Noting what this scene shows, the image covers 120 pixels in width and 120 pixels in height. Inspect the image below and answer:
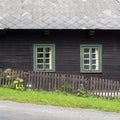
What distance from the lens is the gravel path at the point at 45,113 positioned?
12.9 m

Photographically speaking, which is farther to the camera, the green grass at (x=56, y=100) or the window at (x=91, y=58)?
the window at (x=91, y=58)

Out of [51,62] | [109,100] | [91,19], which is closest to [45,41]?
[51,62]

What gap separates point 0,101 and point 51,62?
6385 mm

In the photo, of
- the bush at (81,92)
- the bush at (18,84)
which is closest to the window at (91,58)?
the bush at (81,92)

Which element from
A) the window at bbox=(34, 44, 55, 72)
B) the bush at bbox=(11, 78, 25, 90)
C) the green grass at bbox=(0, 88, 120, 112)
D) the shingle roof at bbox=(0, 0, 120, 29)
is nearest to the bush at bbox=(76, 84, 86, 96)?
the green grass at bbox=(0, 88, 120, 112)

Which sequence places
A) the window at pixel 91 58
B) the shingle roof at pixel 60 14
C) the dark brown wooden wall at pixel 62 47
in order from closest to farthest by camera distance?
the shingle roof at pixel 60 14, the dark brown wooden wall at pixel 62 47, the window at pixel 91 58

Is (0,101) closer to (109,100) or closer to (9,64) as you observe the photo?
(109,100)

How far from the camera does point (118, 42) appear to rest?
2172 centimetres

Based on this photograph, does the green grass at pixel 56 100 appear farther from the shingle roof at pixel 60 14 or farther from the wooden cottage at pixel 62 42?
the shingle roof at pixel 60 14

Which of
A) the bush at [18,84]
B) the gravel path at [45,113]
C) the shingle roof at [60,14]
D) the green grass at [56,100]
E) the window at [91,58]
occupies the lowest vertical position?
the gravel path at [45,113]

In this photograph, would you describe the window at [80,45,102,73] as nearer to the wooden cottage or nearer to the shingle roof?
the wooden cottage

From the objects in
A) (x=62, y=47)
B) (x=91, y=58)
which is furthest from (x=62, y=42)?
(x=91, y=58)

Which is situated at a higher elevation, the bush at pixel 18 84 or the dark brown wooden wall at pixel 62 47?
the dark brown wooden wall at pixel 62 47

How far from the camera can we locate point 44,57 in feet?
70.8
